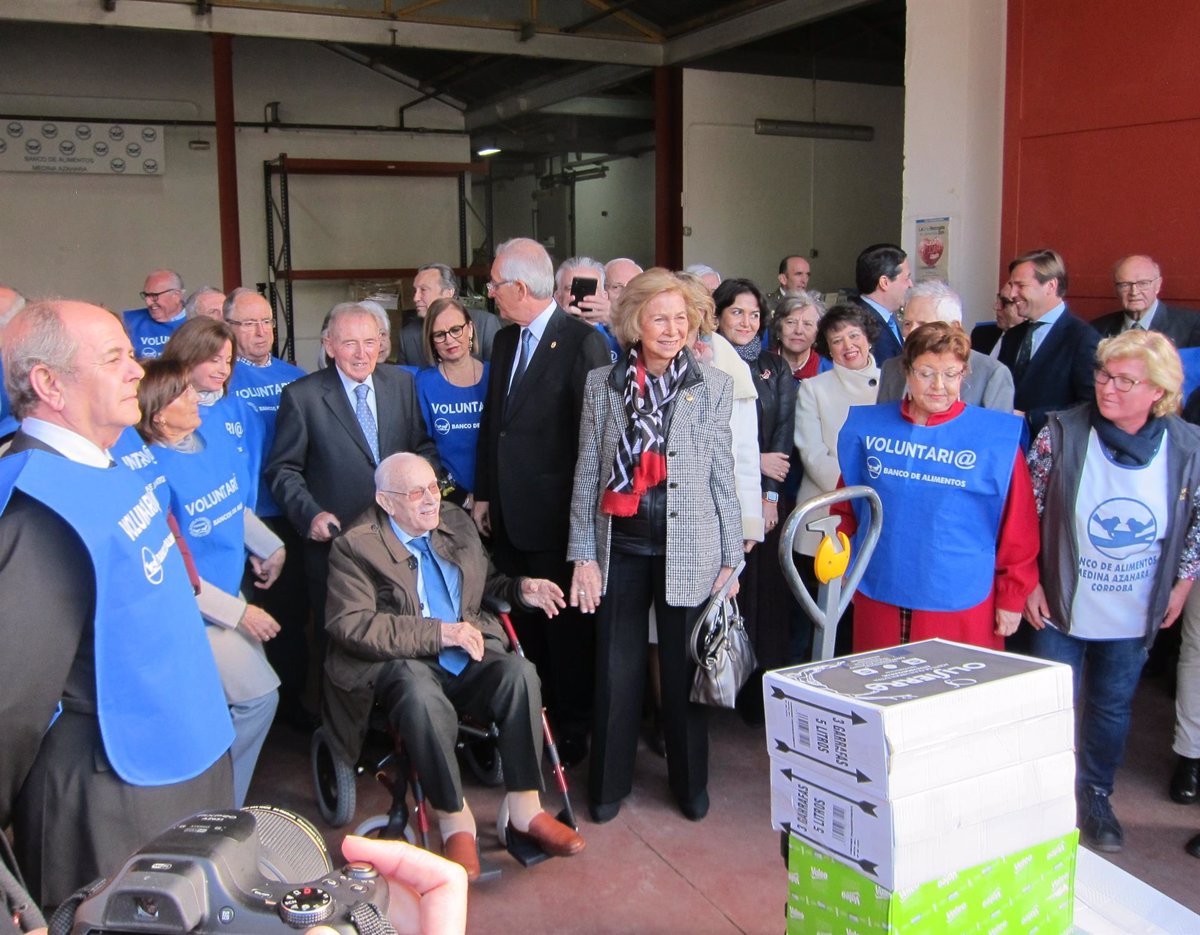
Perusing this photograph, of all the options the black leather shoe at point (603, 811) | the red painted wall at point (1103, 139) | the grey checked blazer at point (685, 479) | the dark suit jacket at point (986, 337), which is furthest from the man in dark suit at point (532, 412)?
the red painted wall at point (1103, 139)

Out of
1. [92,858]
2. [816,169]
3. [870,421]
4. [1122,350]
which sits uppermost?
[816,169]

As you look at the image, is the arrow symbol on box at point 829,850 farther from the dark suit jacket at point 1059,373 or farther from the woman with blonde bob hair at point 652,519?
the dark suit jacket at point 1059,373

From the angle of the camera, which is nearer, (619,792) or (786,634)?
(619,792)

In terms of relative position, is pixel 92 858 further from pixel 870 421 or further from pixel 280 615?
pixel 280 615

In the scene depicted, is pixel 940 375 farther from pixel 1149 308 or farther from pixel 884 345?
pixel 1149 308

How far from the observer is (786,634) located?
391 centimetres

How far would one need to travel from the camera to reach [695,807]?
326cm

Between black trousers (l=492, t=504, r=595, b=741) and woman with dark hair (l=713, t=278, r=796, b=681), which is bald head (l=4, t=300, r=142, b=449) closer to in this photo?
black trousers (l=492, t=504, r=595, b=741)

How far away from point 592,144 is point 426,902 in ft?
48.3

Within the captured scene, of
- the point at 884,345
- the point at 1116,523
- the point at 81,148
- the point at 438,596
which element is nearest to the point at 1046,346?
Answer: the point at 884,345

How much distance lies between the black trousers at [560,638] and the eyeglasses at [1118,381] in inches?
64.9

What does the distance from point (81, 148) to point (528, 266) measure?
9682 millimetres

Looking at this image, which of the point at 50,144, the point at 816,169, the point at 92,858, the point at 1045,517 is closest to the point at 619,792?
the point at 1045,517

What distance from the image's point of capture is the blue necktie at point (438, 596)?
10.0ft
